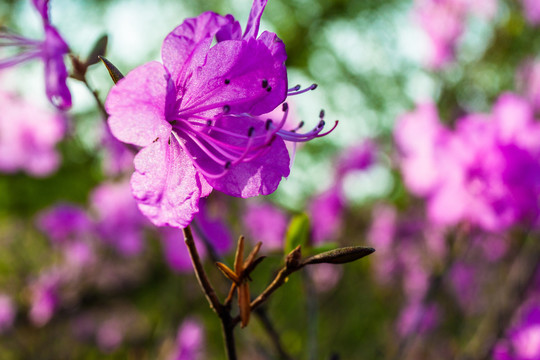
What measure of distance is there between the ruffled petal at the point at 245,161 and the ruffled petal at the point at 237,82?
15 millimetres

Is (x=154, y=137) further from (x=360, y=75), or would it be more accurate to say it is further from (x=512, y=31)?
Answer: (x=360, y=75)

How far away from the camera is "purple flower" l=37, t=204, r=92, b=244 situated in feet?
5.83

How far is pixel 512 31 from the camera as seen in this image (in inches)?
120

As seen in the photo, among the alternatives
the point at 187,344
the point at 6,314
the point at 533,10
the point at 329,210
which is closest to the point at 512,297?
the point at 329,210

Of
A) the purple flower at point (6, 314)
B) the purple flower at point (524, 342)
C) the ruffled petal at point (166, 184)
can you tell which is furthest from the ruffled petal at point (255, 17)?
the purple flower at point (6, 314)

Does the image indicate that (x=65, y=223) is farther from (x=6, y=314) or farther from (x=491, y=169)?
(x=491, y=169)

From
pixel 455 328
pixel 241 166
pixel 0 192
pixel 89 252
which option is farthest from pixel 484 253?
pixel 0 192

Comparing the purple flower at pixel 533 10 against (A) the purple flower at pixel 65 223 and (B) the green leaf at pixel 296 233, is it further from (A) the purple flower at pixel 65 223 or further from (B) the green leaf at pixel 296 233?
(B) the green leaf at pixel 296 233

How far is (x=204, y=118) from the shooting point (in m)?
0.45

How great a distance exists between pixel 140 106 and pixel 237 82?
0.28 ft

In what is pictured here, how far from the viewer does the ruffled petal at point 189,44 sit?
416 millimetres

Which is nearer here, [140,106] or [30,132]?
[140,106]

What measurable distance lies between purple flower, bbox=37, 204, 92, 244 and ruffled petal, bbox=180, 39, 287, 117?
58.6 inches

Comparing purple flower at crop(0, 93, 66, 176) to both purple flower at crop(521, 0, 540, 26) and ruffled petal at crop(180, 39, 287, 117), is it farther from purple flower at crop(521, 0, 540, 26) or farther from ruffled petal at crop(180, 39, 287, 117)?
purple flower at crop(521, 0, 540, 26)
